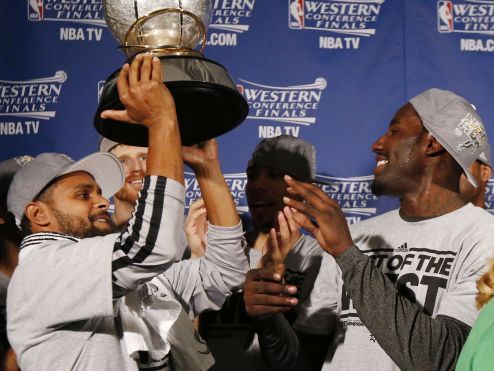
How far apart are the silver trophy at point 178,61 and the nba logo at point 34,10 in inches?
56.7

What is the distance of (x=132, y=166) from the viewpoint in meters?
2.69

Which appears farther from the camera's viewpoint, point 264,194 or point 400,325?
point 264,194

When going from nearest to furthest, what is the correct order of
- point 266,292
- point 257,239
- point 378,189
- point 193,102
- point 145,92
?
point 145,92
point 193,102
point 266,292
point 378,189
point 257,239

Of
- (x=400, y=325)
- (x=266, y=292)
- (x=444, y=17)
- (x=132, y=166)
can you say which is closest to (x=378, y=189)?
(x=266, y=292)

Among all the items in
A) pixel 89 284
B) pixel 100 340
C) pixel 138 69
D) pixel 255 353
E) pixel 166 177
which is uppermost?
pixel 138 69

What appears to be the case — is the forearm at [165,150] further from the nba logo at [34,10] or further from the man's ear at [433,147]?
the nba logo at [34,10]

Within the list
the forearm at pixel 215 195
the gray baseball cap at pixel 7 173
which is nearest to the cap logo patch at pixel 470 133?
the forearm at pixel 215 195

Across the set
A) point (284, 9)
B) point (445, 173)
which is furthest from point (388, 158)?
point (284, 9)

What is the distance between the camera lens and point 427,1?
3055mm

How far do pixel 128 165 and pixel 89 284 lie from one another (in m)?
1.21

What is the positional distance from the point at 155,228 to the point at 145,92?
242mm

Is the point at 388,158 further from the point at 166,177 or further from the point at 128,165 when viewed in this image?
the point at 128,165

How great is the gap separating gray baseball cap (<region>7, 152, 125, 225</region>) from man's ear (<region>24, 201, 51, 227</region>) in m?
0.02

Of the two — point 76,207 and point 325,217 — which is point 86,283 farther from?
point 325,217
